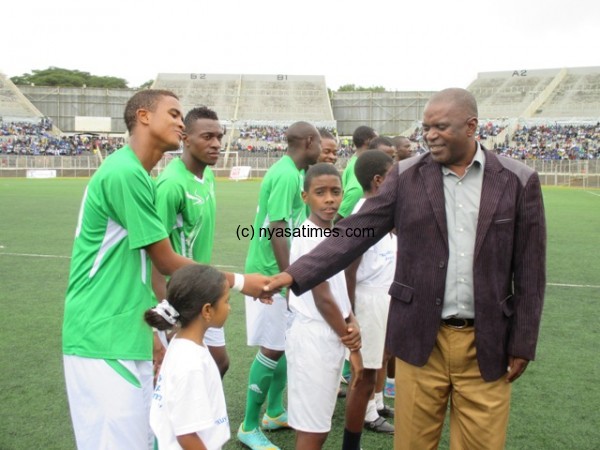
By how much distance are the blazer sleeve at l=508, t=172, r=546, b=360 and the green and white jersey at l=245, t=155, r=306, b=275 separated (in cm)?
219

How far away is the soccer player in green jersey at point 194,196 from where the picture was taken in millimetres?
4328

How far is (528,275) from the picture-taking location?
323cm

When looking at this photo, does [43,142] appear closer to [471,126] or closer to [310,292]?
[310,292]

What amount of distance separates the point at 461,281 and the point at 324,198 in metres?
1.25

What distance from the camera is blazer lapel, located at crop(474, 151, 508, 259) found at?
3.23 meters

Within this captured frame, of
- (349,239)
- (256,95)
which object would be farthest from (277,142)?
(349,239)

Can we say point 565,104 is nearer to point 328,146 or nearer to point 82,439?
point 328,146

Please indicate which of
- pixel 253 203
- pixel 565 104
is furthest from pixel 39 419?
pixel 565 104

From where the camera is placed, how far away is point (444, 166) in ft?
11.4

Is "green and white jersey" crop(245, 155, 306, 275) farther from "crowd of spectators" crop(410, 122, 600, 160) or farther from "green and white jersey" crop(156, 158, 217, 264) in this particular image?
"crowd of spectators" crop(410, 122, 600, 160)

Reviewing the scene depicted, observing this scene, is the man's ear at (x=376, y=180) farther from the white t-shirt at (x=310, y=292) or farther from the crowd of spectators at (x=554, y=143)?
the crowd of spectators at (x=554, y=143)

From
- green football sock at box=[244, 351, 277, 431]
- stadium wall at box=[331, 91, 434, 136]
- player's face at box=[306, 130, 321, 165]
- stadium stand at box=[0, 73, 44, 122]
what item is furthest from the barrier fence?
green football sock at box=[244, 351, 277, 431]

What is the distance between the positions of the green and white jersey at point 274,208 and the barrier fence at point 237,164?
110 ft

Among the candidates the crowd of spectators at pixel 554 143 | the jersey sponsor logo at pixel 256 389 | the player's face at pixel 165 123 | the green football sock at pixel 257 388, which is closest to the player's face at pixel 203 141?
the player's face at pixel 165 123
